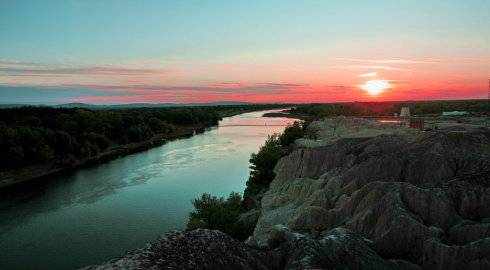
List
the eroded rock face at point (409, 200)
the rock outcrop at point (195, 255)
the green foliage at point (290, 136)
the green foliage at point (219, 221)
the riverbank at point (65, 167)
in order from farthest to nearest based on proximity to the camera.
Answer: the green foliage at point (290, 136) → the riverbank at point (65, 167) → the green foliage at point (219, 221) → the eroded rock face at point (409, 200) → the rock outcrop at point (195, 255)

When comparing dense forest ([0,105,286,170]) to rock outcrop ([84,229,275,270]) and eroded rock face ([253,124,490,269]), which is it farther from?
rock outcrop ([84,229,275,270])

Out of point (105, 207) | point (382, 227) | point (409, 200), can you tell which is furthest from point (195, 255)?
point (105, 207)

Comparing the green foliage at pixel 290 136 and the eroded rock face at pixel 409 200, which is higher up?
the eroded rock face at pixel 409 200

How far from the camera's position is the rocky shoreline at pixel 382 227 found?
14.4 m

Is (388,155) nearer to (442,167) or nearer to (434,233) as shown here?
(442,167)

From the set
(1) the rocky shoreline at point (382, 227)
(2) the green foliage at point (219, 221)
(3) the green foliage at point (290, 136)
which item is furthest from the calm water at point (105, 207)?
(1) the rocky shoreline at point (382, 227)

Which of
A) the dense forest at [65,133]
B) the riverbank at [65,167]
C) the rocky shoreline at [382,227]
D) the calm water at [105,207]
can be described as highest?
the rocky shoreline at [382,227]

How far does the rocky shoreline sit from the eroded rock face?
0.03m

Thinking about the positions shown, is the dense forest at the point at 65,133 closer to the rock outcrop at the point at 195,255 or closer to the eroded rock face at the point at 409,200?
the eroded rock face at the point at 409,200

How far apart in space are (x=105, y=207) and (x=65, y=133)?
40651 mm

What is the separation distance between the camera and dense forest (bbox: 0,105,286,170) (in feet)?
251

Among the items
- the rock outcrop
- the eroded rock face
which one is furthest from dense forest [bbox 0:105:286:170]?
the rock outcrop

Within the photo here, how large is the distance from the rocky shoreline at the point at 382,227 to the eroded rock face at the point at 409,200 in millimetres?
35

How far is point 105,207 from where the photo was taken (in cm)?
5059
